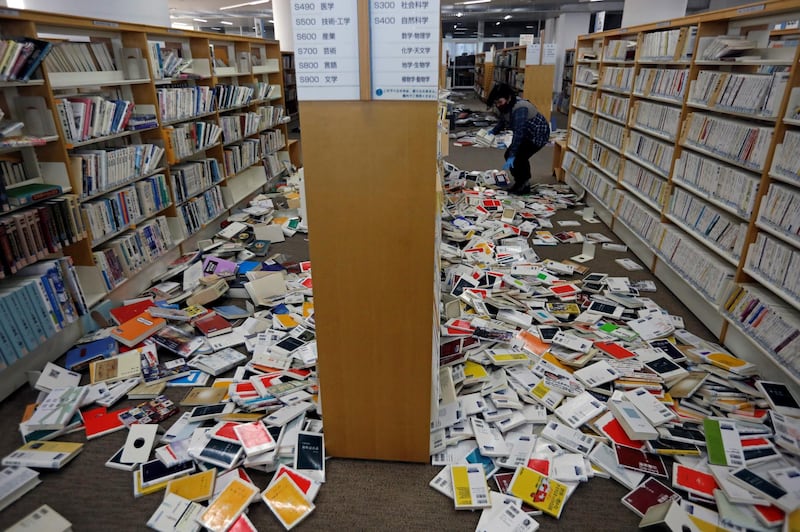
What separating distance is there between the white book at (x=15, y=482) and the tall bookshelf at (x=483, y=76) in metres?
18.3

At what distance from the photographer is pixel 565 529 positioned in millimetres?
2047

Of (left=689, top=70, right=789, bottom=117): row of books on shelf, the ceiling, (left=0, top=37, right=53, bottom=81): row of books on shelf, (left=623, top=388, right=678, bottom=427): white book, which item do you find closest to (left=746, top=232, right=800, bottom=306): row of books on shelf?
(left=689, top=70, right=789, bottom=117): row of books on shelf

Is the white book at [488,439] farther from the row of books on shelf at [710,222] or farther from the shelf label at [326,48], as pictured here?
the row of books on shelf at [710,222]

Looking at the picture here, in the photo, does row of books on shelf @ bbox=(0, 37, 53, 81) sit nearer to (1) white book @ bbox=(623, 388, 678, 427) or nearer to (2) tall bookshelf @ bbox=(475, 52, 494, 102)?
(1) white book @ bbox=(623, 388, 678, 427)

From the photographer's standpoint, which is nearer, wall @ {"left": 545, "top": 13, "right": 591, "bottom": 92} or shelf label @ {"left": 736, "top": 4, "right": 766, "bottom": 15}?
shelf label @ {"left": 736, "top": 4, "right": 766, "bottom": 15}

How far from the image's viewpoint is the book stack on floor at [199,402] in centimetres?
222

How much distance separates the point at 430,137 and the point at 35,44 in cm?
261

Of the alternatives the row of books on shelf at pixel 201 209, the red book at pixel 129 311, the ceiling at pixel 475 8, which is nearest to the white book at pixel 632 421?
the red book at pixel 129 311

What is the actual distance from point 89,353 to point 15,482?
1084 millimetres

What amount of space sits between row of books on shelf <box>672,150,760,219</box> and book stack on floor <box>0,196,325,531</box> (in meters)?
2.93

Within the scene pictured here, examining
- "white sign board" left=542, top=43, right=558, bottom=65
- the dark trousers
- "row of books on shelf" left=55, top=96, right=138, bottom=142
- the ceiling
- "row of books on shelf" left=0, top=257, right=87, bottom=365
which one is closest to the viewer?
"row of books on shelf" left=0, top=257, right=87, bottom=365

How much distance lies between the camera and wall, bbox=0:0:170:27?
18.6 ft

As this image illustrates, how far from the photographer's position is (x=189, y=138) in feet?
16.0

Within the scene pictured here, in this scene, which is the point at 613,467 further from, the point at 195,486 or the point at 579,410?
the point at 195,486
